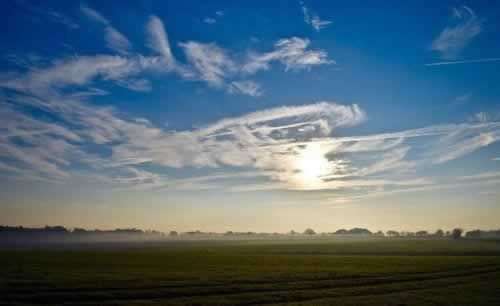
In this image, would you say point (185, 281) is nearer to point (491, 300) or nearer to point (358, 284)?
point (358, 284)

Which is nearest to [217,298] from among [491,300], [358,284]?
[358,284]

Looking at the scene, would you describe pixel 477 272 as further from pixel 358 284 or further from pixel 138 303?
pixel 138 303

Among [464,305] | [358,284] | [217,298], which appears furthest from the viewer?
[358,284]

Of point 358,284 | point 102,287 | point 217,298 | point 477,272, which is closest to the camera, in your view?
point 217,298

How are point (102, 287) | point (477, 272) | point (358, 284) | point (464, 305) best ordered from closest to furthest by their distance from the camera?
1. point (464, 305)
2. point (102, 287)
3. point (358, 284)
4. point (477, 272)

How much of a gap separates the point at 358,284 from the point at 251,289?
12.9 meters

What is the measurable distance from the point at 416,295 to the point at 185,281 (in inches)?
956

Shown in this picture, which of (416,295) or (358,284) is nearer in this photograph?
(416,295)

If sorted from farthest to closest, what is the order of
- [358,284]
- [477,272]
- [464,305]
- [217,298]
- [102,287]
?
[477,272] → [358,284] → [102,287] → [217,298] → [464,305]

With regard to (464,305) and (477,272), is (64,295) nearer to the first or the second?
(464,305)

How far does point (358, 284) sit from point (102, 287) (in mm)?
27585

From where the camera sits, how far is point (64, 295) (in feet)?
117

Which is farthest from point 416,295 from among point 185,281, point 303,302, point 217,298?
point 185,281

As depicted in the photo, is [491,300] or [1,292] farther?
[1,292]
